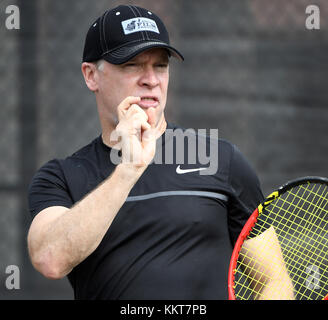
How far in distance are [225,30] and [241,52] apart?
5.3 inches

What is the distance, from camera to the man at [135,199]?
2.00m

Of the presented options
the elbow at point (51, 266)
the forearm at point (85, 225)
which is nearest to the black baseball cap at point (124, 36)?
the forearm at point (85, 225)

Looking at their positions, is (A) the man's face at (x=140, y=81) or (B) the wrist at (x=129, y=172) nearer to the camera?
(B) the wrist at (x=129, y=172)

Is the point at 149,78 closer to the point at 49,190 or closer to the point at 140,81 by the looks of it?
the point at 140,81

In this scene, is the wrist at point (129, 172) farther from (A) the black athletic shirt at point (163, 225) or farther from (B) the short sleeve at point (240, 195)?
(B) the short sleeve at point (240, 195)

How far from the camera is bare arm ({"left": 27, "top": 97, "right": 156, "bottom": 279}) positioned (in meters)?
1.96

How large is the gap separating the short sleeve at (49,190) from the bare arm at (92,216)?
0.10 m

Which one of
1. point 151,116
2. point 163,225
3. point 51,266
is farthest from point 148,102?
point 51,266

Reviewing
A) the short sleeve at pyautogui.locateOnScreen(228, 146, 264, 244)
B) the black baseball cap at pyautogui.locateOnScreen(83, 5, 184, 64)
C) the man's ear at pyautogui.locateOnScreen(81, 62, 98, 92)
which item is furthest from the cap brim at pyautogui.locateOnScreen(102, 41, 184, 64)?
the short sleeve at pyautogui.locateOnScreen(228, 146, 264, 244)

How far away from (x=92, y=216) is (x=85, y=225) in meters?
0.03

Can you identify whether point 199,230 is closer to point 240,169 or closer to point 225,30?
point 240,169

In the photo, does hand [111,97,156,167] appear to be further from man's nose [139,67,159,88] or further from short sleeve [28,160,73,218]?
short sleeve [28,160,73,218]

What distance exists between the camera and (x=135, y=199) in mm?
2150
